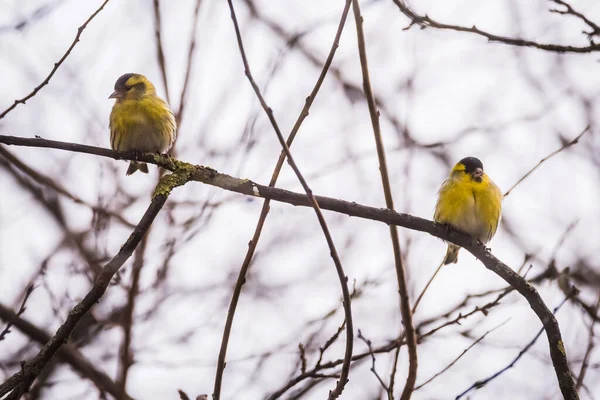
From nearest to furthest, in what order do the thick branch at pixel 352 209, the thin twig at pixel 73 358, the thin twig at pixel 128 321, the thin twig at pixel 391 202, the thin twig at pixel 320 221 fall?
the thin twig at pixel 320 221 → the thin twig at pixel 391 202 → the thick branch at pixel 352 209 → the thin twig at pixel 128 321 → the thin twig at pixel 73 358

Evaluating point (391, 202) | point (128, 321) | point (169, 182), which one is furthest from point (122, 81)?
point (391, 202)

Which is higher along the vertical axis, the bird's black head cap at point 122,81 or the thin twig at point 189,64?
the bird's black head cap at point 122,81

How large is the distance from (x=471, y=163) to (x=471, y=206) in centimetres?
51

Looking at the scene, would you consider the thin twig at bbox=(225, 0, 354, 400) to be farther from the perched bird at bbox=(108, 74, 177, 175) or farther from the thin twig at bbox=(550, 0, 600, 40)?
the perched bird at bbox=(108, 74, 177, 175)

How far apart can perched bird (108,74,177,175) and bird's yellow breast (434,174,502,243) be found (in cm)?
226

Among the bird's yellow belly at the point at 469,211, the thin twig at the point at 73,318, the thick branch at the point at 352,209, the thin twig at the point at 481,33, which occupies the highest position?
the bird's yellow belly at the point at 469,211

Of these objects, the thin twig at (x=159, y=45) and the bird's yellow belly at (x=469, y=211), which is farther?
the bird's yellow belly at (x=469, y=211)

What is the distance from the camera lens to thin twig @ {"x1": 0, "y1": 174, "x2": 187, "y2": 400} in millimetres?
2479

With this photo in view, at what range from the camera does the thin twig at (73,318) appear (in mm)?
2479

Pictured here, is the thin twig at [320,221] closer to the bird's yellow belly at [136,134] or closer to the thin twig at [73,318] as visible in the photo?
the thin twig at [73,318]

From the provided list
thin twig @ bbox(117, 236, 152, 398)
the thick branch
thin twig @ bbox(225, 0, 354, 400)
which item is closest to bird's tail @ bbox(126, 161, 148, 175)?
thin twig @ bbox(117, 236, 152, 398)

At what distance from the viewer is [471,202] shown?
5.46m

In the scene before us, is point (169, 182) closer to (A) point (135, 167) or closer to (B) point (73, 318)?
(B) point (73, 318)

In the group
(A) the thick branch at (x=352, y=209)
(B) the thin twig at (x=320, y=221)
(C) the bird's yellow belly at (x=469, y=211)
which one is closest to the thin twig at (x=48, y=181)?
(A) the thick branch at (x=352, y=209)
